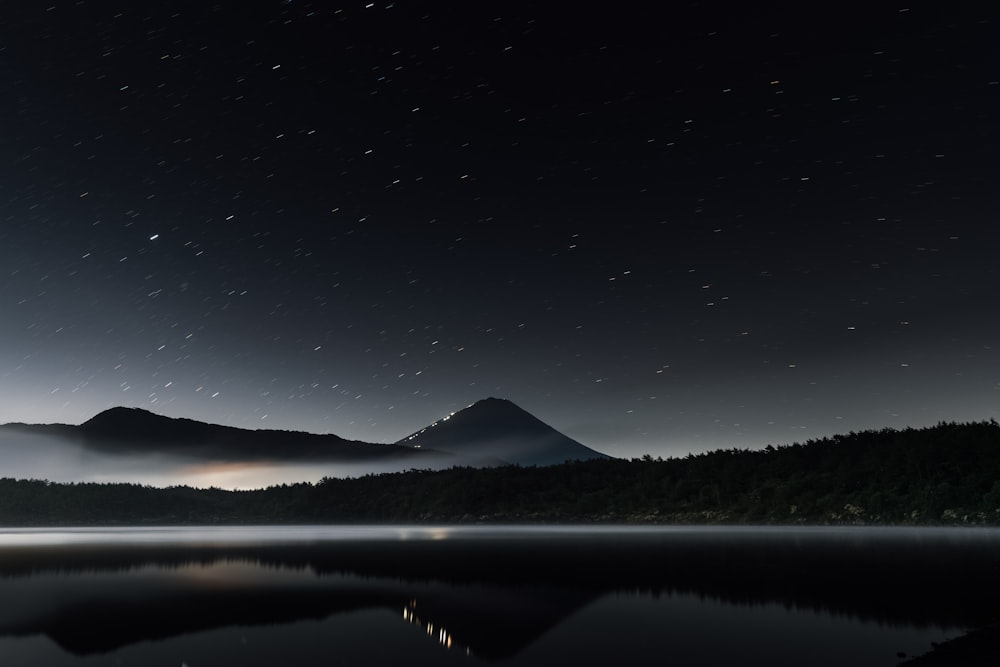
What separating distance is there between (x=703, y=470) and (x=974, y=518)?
7707 centimetres

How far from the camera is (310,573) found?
155 ft

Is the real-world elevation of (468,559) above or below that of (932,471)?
below

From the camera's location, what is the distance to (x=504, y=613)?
27875 mm

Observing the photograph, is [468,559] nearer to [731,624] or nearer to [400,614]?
[400,614]

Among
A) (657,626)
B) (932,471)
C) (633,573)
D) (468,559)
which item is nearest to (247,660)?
(657,626)

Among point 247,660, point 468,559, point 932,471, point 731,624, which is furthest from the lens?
point 932,471

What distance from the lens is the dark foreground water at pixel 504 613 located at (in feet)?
65.3

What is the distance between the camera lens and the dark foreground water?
1991 cm

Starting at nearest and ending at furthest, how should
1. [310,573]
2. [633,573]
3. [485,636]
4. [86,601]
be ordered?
[485,636], [86,601], [633,573], [310,573]

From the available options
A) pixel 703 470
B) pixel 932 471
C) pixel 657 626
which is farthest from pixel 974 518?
pixel 657 626

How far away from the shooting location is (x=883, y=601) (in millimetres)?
28250

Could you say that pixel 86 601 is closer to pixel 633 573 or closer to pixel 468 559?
pixel 633 573

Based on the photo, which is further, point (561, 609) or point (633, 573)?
point (633, 573)

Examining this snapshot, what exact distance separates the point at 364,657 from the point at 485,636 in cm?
440
